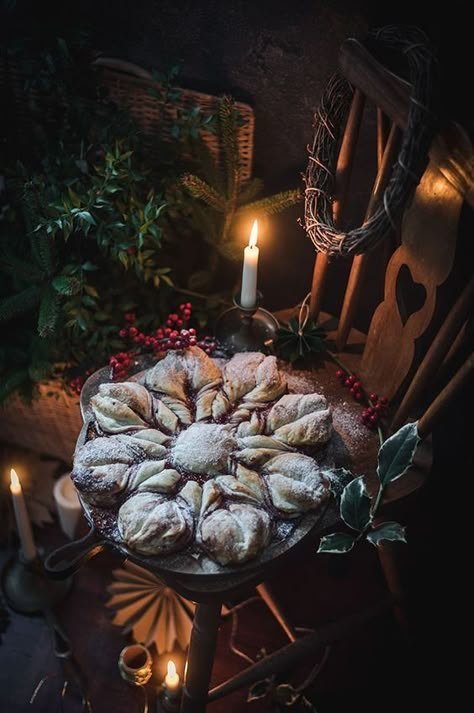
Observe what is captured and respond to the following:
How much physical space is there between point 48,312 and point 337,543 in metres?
0.85

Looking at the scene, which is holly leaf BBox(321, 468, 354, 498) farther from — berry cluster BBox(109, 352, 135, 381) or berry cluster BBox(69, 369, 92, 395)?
berry cluster BBox(69, 369, 92, 395)

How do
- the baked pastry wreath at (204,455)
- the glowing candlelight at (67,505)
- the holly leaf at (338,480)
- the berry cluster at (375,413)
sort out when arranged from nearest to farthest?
1. the baked pastry wreath at (204,455)
2. the holly leaf at (338,480)
3. the berry cluster at (375,413)
4. the glowing candlelight at (67,505)

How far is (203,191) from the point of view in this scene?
63.3 inches

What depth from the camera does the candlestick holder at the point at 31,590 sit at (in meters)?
1.74

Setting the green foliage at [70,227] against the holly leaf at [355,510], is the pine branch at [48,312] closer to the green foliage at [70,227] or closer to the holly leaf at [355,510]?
the green foliage at [70,227]

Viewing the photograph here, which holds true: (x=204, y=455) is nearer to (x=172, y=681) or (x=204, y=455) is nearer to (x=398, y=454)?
(x=398, y=454)

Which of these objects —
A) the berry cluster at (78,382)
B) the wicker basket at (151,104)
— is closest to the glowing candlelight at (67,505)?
the berry cluster at (78,382)

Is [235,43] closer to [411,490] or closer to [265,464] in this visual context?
[265,464]

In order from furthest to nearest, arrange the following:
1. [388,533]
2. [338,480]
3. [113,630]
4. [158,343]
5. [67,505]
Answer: [67,505] < [113,630] < [158,343] < [338,480] < [388,533]

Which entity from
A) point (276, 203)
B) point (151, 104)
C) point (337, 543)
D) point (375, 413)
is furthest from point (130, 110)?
point (337, 543)

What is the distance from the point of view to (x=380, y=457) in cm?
123

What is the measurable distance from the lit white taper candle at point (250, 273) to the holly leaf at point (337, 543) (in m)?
0.60

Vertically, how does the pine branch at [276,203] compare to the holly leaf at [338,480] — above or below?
above

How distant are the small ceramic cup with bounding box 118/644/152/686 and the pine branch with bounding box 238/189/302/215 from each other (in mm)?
1151
